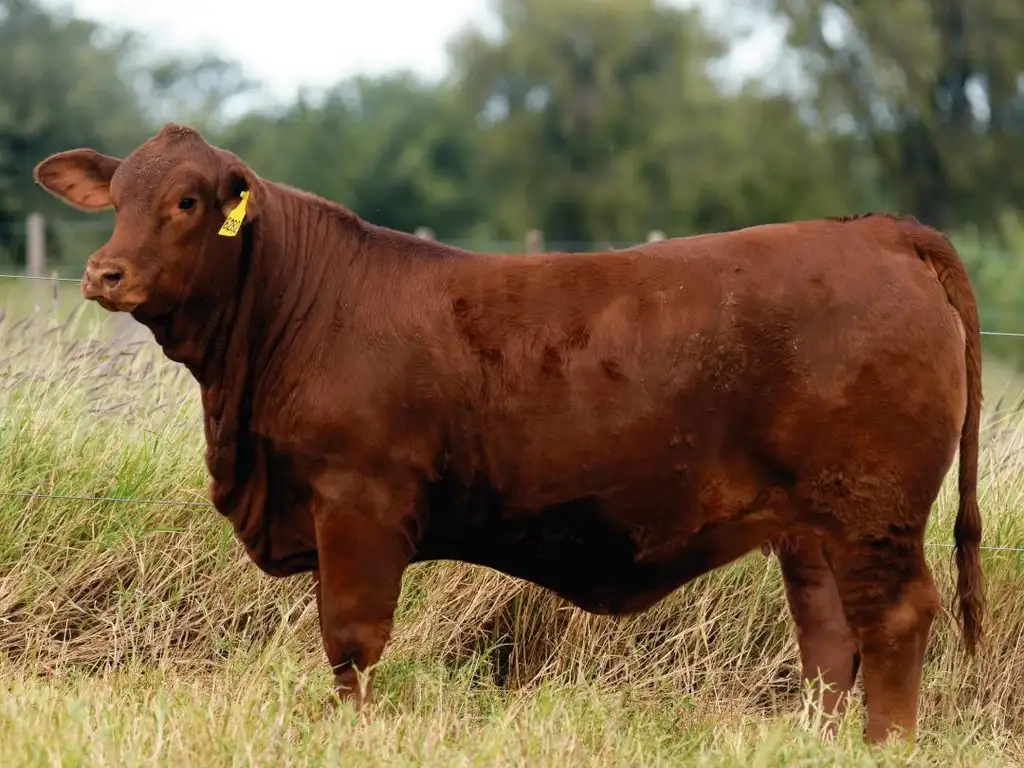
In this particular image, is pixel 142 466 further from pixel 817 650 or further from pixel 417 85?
pixel 417 85

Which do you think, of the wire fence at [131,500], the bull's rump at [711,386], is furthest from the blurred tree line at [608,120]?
the bull's rump at [711,386]

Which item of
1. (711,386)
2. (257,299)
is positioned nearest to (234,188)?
(257,299)

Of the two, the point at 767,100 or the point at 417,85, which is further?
the point at 417,85

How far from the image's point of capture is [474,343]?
14.2 feet

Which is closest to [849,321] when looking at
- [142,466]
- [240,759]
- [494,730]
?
[494,730]

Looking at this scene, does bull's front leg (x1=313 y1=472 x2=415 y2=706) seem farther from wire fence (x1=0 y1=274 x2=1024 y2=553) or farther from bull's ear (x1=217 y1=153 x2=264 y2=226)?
wire fence (x1=0 y1=274 x2=1024 y2=553)

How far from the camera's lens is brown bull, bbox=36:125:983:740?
4199 mm

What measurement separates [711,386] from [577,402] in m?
0.41

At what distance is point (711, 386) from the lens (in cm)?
→ 423

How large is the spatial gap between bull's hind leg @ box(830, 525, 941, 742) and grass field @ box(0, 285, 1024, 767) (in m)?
0.14

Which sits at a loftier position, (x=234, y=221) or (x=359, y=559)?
(x=234, y=221)

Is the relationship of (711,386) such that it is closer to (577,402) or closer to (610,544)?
(577,402)

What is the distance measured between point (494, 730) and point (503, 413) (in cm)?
98

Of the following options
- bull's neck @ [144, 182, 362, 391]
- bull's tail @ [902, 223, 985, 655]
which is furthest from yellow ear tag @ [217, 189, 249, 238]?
bull's tail @ [902, 223, 985, 655]
